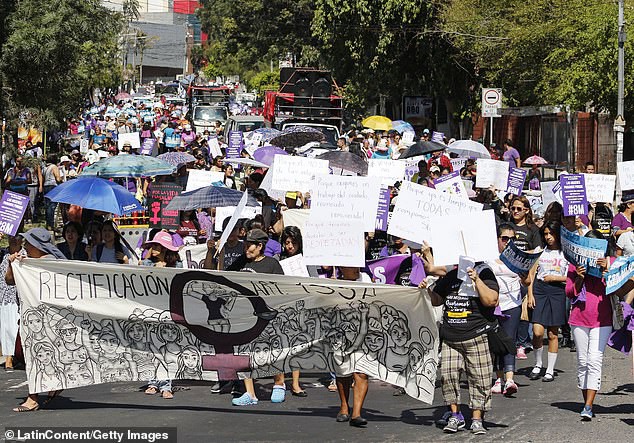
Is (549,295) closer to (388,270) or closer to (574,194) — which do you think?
(388,270)

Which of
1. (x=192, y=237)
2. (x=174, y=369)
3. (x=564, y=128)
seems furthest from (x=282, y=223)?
(x=564, y=128)

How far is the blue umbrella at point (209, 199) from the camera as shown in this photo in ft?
46.3

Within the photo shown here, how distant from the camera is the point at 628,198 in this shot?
14.0 meters

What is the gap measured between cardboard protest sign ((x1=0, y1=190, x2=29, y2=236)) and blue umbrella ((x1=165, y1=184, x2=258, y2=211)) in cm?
341

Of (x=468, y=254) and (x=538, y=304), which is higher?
(x=468, y=254)

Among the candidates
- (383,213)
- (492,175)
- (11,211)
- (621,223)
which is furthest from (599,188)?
→ (11,211)

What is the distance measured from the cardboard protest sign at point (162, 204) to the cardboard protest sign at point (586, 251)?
8.95m

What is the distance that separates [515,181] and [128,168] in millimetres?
6037

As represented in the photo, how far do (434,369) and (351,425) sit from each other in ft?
2.71

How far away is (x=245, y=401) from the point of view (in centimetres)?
994

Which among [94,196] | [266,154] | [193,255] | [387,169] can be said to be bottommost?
[193,255]

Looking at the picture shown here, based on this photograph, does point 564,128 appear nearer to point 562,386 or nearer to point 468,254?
point 562,386

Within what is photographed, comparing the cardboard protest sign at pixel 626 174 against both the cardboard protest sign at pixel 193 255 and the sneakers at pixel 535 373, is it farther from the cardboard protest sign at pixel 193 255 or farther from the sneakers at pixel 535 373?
the cardboard protest sign at pixel 193 255

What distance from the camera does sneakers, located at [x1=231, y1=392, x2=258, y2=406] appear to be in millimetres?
9914
